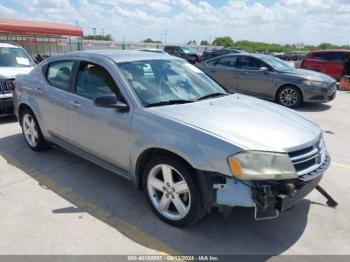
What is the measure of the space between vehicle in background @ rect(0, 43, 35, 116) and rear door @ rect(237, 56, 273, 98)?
6062 millimetres

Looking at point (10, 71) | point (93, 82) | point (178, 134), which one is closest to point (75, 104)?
point (93, 82)

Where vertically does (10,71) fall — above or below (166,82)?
below

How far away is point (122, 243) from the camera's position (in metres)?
3.05

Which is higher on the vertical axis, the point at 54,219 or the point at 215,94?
the point at 215,94

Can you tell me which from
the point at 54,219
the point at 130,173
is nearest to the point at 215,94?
the point at 130,173

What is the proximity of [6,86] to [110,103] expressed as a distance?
16.0 feet

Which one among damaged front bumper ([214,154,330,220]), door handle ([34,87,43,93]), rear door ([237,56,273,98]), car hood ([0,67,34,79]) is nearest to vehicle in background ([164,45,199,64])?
rear door ([237,56,273,98])

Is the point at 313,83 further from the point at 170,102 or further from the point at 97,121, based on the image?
the point at 97,121

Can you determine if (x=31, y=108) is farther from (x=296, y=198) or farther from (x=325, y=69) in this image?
(x=325, y=69)

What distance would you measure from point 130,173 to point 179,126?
89cm

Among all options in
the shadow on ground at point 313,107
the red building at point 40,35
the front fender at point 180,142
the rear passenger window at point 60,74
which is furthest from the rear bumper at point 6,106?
the red building at point 40,35

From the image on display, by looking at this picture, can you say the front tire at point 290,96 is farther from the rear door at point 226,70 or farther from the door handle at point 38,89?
the door handle at point 38,89

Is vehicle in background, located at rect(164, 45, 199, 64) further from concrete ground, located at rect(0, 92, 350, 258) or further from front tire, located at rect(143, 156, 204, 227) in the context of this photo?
front tire, located at rect(143, 156, 204, 227)

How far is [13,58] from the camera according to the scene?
8484 mm
